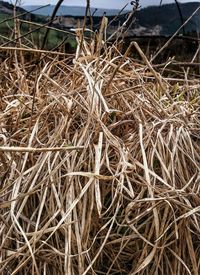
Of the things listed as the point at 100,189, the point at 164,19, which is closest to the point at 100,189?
the point at 100,189

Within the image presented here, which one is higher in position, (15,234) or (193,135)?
(193,135)

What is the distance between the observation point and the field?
1.15 meters

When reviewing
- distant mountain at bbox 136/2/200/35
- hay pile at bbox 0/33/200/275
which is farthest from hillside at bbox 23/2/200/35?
hay pile at bbox 0/33/200/275

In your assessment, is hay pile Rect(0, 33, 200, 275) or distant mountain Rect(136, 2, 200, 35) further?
distant mountain Rect(136, 2, 200, 35)

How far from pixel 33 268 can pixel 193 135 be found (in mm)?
509

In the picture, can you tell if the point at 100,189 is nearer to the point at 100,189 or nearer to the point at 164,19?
the point at 100,189

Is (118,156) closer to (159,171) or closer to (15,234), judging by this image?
(159,171)

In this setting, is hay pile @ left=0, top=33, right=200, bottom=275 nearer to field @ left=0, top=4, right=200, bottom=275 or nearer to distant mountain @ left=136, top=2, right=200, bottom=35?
field @ left=0, top=4, right=200, bottom=275

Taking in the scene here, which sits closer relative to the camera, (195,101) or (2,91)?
(195,101)

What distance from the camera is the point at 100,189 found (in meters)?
1.23

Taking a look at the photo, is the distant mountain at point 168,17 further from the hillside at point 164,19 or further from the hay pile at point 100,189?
the hay pile at point 100,189

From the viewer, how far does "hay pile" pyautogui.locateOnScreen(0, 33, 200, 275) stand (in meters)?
1.15

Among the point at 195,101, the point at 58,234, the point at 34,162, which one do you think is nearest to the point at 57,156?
the point at 34,162

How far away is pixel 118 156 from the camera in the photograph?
1.26m
